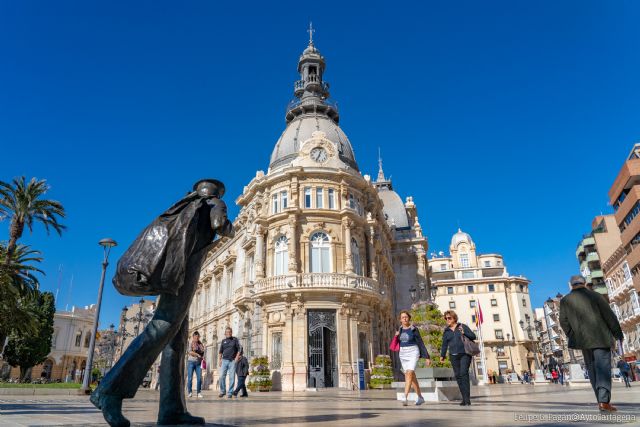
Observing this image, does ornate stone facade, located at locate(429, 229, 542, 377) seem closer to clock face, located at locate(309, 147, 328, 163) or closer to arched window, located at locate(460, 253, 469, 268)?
arched window, located at locate(460, 253, 469, 268)

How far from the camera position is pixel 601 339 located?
19.7ft

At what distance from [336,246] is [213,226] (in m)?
22.8

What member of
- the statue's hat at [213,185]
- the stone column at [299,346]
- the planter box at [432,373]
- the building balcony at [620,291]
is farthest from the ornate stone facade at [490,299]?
→ the statue's hat at [213,185]

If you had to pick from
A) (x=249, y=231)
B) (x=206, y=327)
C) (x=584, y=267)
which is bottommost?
(x=206, y=327)

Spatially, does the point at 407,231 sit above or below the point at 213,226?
above

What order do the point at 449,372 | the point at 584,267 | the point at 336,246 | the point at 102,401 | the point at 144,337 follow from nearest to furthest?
the point at 102,401
the point at 144,337
the point at 449,372
the point at 336,246
the point at 584,267

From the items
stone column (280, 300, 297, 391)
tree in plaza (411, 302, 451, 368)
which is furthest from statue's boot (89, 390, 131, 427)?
stone column (280, 300, 297, 391)

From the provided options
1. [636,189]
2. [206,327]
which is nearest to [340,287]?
[206,327]

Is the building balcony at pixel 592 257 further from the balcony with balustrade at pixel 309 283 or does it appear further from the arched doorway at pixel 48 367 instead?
the arched doorway at pixel 48 367

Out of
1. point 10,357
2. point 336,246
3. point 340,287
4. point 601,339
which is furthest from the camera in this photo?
point 10,357

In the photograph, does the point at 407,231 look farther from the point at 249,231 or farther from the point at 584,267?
the point at 584,267

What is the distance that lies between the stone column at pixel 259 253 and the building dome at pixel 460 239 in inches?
2341

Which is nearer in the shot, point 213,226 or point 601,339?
point 213,226

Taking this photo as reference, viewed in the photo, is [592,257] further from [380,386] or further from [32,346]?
[32,346]
